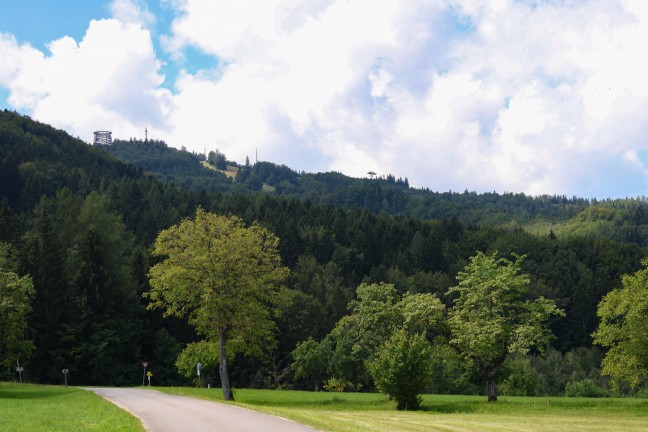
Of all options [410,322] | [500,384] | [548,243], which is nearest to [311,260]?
[500,384]

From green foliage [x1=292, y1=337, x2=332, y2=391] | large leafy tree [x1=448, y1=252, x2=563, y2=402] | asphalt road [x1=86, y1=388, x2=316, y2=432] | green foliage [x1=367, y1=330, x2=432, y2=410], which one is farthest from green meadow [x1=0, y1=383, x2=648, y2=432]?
green foliage [x1=292, y1=337, x2=332, y2=391]

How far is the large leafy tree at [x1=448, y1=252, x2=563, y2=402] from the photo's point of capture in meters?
49.5

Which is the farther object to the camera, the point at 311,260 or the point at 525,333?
the point at 311,260

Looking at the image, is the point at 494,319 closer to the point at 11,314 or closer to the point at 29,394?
the point at 29,394

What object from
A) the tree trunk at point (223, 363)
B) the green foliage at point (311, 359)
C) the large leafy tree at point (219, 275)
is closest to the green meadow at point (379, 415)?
the tree trunk at point (223, 363)

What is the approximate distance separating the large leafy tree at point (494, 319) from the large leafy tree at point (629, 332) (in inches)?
161

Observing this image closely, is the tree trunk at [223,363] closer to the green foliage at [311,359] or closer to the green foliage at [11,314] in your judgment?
the green foliage at [11,314]

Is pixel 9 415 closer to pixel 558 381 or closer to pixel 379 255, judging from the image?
pixel 558 381

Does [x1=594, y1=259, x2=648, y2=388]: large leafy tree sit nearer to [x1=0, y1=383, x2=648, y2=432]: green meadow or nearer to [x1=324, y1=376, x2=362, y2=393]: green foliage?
[x1=0, y1=383, x2=648, y2=432]: green meadow

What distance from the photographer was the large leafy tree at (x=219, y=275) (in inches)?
1845

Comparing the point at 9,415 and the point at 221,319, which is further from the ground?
the point at 221,319

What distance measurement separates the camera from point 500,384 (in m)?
91.2

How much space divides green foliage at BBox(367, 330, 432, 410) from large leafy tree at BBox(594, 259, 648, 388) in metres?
14.7

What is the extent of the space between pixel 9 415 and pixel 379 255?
154065 mm
